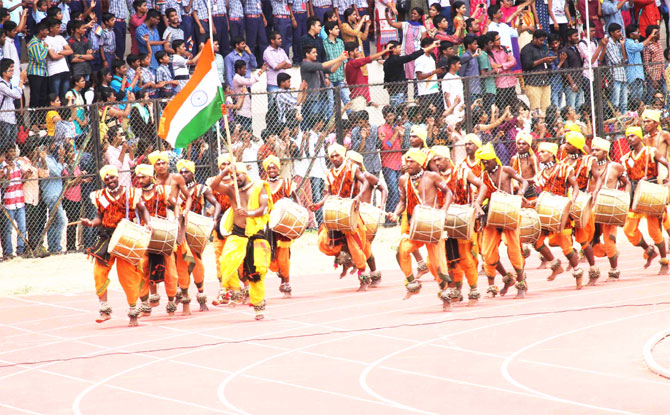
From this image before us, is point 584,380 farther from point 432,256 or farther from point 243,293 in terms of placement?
point 243,293

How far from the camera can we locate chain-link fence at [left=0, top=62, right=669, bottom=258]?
63.9 feet

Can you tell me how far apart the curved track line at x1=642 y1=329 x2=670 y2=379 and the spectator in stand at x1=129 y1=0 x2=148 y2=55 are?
1230cm

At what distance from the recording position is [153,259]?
14.9m

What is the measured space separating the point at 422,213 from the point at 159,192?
3.27 metres

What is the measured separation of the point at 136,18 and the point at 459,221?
30.5 ft

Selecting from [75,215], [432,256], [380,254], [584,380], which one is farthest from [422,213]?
[75,215]

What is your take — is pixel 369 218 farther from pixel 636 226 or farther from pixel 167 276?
pixel 636 226

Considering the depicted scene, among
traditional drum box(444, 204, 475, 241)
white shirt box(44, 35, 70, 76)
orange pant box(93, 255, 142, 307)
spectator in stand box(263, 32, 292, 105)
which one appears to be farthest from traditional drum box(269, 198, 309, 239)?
spectator in stand box(263, 32, 292, 105)

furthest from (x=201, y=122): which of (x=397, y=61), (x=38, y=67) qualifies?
(x=397, y=61)

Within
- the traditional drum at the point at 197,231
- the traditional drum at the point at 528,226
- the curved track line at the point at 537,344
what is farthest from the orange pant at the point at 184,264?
the curved track line at the point at 537,344

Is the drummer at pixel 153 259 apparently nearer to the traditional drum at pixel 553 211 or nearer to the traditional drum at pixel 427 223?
the traditional drum at pixel 427 223

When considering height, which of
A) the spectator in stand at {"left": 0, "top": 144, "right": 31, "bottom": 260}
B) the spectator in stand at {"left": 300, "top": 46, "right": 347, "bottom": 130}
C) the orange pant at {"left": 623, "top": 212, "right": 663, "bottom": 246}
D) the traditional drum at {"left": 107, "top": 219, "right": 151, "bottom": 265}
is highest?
the spectator in stand at {"left": 300, "top": 46, "right": 347, "bottom": 130}

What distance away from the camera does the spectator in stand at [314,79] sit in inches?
818

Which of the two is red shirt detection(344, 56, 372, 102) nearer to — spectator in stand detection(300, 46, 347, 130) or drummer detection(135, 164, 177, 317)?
spectator in stand detection(300, 46, 347, 130)
